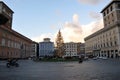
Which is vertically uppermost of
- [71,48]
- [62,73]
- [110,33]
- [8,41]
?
[110,33]

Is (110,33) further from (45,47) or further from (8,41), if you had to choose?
(45,47)

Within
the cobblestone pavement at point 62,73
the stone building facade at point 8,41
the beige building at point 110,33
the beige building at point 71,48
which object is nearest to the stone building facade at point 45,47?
the beige building at point 71,48

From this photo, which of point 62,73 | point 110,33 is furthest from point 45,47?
point 62,73

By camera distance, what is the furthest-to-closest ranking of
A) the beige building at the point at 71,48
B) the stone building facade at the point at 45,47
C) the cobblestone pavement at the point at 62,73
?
the beige building at the point at 71,48 < the stone building facade at the point at 45,47 < the cobblestone pavement at the point at 62,73

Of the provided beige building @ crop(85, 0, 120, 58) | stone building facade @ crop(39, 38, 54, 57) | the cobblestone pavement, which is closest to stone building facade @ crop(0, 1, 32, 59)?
beige building @ crop(85, 0, 120, 58)

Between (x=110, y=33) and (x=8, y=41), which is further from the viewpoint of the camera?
(x=110, y=33)

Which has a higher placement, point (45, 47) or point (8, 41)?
point (45, 47)

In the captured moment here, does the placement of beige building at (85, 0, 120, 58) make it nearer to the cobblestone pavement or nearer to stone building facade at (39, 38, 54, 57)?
the cobblestone pavement

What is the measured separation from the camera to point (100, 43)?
101 metres

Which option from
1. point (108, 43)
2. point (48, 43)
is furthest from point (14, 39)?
point (48, 43)

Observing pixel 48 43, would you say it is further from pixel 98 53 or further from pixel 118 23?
pixel 118 23

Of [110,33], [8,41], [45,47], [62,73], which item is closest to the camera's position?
[62,73]

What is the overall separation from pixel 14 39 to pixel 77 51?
119753 millimetres

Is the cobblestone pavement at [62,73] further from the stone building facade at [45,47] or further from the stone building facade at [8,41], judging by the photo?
the stone building facade at [45,47]
